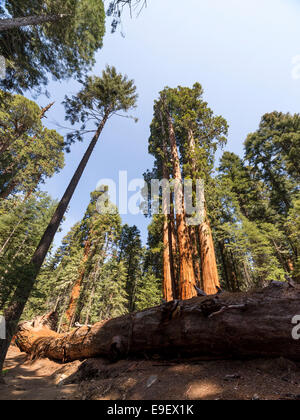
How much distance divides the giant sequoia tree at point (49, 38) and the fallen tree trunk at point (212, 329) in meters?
10.7

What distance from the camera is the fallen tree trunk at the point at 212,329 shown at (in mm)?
2566

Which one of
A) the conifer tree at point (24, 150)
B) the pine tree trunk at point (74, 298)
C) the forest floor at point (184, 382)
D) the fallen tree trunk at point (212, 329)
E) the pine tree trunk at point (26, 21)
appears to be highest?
the conifer tree at point (24, 150)

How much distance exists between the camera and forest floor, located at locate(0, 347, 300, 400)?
1.99 meters

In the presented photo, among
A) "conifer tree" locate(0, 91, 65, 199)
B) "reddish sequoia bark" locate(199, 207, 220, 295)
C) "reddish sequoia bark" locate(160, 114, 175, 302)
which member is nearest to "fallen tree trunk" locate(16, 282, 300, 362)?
"reddish sequoia bark" locate(199, 207, 220, 295)

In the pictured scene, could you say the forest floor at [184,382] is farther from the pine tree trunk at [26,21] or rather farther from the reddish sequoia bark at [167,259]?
the pine tree trunk at [26,21]

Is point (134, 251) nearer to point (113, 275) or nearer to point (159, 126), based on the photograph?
point (113, 275)

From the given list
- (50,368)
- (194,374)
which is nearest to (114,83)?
(194,374)

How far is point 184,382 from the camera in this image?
2469mm

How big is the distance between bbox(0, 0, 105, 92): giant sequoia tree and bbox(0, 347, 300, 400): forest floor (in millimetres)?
11083

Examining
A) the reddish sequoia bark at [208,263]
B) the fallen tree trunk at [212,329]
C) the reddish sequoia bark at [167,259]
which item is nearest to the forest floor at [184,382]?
the fallen tree trunk at [212,329]

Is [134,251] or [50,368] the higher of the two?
[134,251]

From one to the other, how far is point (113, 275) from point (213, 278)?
41.7 ft

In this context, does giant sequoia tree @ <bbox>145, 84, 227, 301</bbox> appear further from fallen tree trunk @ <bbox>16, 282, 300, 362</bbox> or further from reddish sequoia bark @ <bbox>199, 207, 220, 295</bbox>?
fallen tree trunk @ <bbox>16, 282, 300, 362</bbox>
